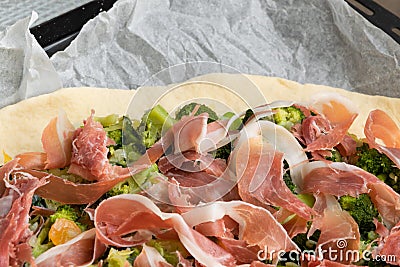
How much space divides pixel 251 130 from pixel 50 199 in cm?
81

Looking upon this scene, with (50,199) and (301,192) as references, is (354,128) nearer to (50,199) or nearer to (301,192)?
(301,192)

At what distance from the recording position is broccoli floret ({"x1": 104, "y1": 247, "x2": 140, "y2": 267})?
7.43ft

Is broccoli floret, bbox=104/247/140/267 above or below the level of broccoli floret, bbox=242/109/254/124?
below

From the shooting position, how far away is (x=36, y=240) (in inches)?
93.7

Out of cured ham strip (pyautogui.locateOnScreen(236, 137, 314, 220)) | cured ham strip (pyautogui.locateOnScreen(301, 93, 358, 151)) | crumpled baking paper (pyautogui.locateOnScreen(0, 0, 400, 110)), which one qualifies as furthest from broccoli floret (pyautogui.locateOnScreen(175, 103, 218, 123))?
crumpled baking paper (pyautogui.locateOnScreen(0, 0, 400, 110))

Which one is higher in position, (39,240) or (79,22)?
(79,22)

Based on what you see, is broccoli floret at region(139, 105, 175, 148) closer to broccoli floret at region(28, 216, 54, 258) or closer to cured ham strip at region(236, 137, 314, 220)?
cured ham strip at region(236, 137, 314, 220)

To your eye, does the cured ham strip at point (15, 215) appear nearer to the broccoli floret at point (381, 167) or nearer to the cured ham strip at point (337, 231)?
the cured ham strip at point (337, 231)

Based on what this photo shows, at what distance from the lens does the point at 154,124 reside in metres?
2.75

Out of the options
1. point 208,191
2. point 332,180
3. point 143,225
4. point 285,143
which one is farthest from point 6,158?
point 332,180

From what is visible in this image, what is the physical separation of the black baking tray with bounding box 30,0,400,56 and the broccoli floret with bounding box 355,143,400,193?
3.48 feet

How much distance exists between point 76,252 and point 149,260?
0.86 feet

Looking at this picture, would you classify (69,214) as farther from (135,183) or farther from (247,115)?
(247,115)

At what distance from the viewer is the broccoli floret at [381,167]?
2.74 metres
